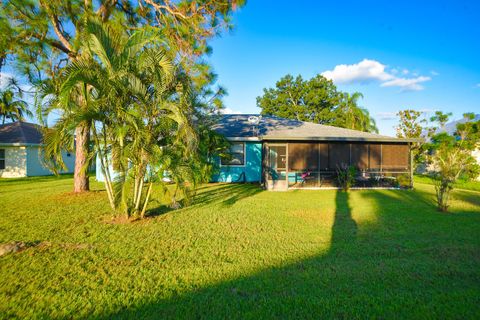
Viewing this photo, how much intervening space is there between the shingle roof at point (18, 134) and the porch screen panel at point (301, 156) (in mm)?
17497

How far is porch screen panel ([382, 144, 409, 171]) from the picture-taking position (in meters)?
13.2

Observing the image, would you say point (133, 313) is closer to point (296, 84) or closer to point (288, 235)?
point (288, 235)

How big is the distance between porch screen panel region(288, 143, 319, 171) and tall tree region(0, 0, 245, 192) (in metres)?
5.63

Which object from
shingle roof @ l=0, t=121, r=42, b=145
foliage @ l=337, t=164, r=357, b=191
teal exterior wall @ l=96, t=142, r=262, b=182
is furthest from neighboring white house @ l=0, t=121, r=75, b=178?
foliage @ l=337, t=164, r=357, b=191

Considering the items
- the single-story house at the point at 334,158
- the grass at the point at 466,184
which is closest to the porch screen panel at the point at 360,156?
the single-story house at the point at 334,158

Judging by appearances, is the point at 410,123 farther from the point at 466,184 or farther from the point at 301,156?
the point at 301,156

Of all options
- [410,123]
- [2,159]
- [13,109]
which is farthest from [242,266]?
[13,109]

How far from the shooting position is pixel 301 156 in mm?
12789

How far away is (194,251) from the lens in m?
4.40

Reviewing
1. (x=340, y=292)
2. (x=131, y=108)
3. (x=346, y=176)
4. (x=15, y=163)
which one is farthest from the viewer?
(x=15, y=163)

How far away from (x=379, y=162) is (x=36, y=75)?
15.3m

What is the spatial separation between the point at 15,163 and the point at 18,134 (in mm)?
2614

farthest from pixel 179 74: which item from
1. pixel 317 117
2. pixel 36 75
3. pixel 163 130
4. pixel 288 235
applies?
pixel 317 117

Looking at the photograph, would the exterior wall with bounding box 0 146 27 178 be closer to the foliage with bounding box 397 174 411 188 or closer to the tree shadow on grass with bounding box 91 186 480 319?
the tree shadow on grass with bounding box 91 186 480 319
